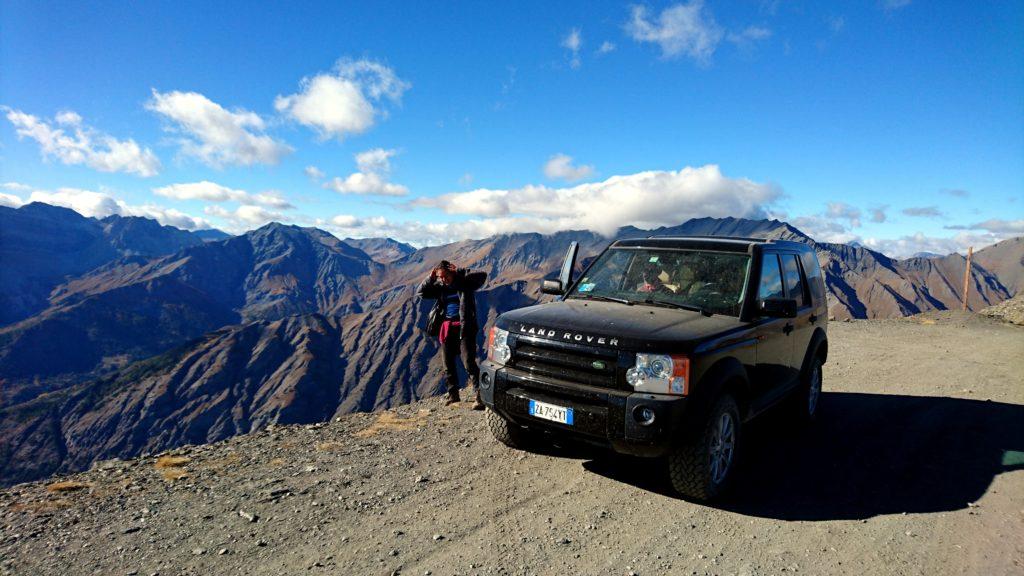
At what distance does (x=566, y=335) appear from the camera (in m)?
4.86

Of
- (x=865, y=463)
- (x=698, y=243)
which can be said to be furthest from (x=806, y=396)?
(x=698, y=243)

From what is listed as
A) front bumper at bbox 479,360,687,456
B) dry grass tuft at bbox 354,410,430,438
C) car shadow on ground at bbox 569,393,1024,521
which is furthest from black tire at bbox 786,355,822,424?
dry grass tuft at bbox 354,410,430,438

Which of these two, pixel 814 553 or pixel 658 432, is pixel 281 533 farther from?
pixel 814 553

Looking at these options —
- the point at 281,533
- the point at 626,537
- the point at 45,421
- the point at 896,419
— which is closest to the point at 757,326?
the point at 626,537

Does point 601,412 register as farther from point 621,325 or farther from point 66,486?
point 66,486

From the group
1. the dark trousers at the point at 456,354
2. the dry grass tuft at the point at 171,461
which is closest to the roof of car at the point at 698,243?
the dark trousers at the point at 456,354

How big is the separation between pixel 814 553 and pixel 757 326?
7.00ft

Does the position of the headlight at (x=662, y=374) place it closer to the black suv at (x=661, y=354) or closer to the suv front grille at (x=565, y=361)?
the black suv at (x=661, y=354)

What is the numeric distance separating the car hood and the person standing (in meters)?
3.03

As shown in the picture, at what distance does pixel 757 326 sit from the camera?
18.0ft

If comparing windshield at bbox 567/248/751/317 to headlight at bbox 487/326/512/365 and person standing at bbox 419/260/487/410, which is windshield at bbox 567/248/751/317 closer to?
headlight at bbox 487/326/512/365

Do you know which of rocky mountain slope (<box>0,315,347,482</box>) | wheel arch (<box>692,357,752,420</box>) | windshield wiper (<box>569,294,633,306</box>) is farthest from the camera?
rocky mountain slope (<box>0,315,347,482</box>)

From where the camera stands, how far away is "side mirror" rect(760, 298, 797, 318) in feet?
17.2

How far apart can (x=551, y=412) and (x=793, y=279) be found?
154 inches
